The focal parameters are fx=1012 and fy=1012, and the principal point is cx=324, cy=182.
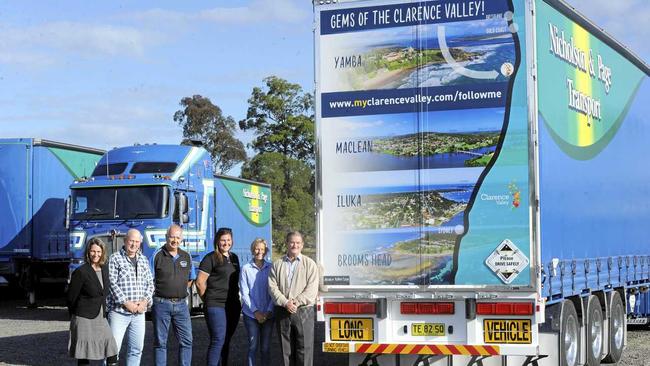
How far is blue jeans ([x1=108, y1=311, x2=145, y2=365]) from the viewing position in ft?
34.7

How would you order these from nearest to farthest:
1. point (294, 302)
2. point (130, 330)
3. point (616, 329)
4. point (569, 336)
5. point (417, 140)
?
point (417, 140) → point (130, 330) → point (294, 302) → point (569, 336) → point (616, 329)

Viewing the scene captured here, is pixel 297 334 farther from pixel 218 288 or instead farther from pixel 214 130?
pixel 214 130

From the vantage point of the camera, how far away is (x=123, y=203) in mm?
20969

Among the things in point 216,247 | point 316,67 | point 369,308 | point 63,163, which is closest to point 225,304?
point 216,247

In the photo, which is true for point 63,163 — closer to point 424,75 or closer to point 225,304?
point 225,304

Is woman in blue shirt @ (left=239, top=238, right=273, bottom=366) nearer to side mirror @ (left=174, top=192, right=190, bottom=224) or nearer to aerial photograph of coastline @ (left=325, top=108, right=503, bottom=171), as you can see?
aerial photograph of coastline @ (left=325, top=108, right=503, bottom=171)

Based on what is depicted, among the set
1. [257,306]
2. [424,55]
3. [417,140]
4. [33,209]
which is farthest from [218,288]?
[33,209]

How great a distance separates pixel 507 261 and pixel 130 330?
4.06m

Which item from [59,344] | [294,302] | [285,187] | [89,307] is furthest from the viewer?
[285,187]

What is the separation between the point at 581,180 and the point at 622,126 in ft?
8.13

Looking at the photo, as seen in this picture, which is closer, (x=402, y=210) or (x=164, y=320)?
(x=402, y=210)

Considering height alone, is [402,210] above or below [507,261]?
above

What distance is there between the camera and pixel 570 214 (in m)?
11.6

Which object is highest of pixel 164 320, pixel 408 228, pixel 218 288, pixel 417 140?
pixel 417 140
